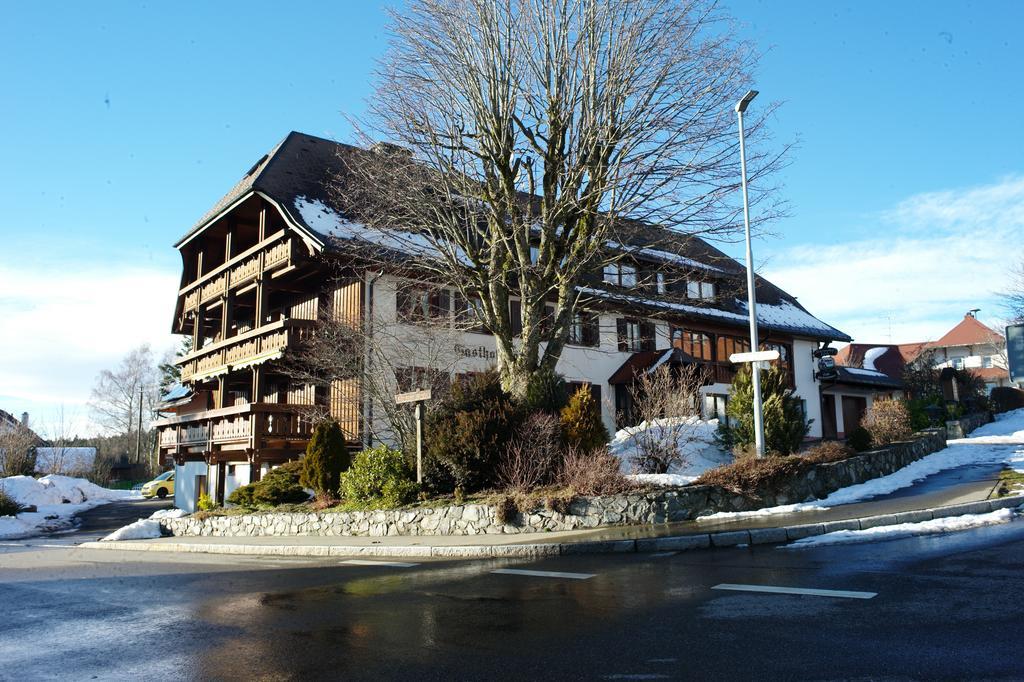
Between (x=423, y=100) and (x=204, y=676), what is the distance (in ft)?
48.2

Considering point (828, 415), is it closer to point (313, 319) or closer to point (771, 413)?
point (771, 413)

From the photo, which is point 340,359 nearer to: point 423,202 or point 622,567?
point 423,202

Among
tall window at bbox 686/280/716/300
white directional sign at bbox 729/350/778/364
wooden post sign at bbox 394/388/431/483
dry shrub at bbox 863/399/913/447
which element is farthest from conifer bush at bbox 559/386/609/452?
tall window at bbox 686/280/716/300

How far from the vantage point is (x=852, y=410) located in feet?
137

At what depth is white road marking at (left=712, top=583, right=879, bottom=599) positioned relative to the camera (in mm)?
7121

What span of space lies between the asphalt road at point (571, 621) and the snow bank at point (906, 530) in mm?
506

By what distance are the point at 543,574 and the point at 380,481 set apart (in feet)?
26.4

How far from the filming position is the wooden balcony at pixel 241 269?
2652 cm

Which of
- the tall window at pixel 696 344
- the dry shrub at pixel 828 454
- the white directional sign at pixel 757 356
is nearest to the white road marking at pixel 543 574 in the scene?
the white directional sign at pixel 757 356

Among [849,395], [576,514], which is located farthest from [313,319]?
[849,395]

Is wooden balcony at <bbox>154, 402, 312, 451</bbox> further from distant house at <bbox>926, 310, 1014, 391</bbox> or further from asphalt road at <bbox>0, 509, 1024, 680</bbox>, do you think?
distant house at <bbox>926, 310, 1014, 391</bbox>

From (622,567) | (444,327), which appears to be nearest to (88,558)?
(444,327)

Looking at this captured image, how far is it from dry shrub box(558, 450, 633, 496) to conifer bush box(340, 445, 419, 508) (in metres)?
3.46

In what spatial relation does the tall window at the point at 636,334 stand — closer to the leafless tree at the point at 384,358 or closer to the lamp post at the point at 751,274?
the leafless tree at the point at 384,358
